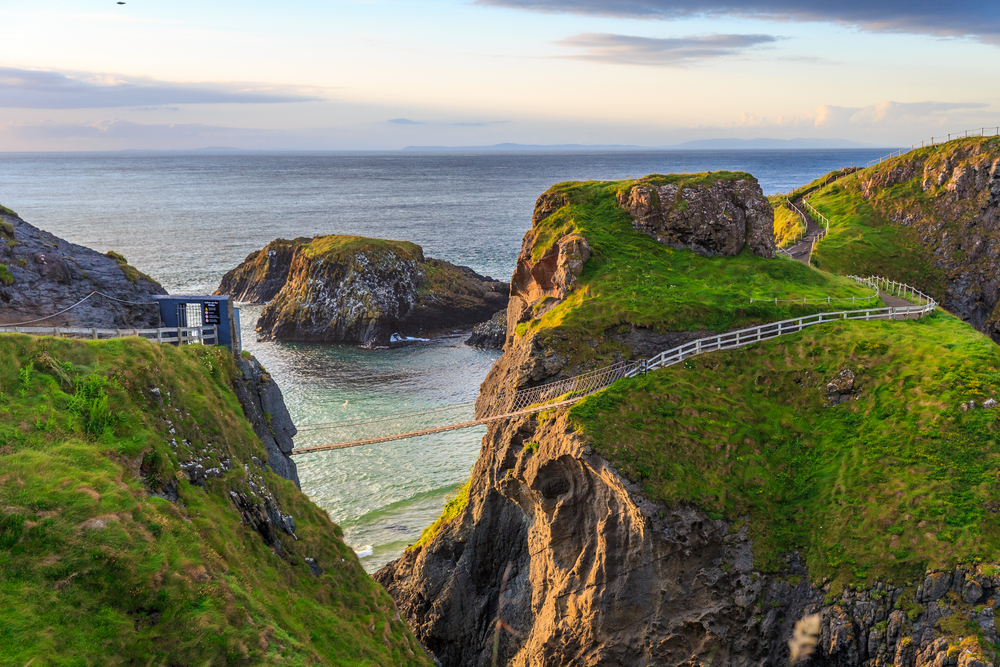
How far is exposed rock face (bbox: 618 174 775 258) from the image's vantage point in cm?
4200

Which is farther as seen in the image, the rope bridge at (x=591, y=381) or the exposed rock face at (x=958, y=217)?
the exposed rock face at (x=958, y=217)

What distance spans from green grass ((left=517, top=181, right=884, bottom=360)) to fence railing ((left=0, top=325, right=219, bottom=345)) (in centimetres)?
1473

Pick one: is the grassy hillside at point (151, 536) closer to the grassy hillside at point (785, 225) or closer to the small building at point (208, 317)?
the small building at point (208, 317)

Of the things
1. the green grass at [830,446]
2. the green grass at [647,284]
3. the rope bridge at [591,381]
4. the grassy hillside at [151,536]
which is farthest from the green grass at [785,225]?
the grassy hillside at [151,536]

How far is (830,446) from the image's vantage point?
28.5 meters

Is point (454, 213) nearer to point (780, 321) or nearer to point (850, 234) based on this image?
point (850, 234)

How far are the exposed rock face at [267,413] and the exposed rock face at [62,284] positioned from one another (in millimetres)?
4584

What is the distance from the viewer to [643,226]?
141 ft

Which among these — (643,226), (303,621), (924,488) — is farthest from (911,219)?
(303,621)

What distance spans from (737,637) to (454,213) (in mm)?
155601

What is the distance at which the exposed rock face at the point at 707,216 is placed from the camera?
42.0m

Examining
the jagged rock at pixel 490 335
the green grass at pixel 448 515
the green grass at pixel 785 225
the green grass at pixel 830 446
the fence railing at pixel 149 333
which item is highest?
the green grass at pixel 785 225

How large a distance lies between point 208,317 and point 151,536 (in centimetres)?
1226

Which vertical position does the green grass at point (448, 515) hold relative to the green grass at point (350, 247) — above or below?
below
